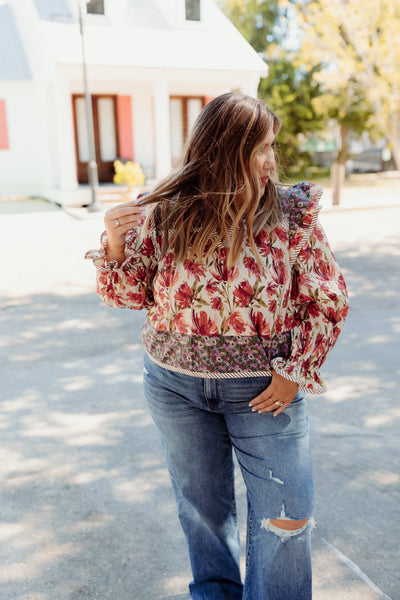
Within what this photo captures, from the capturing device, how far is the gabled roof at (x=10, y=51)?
1803 cm

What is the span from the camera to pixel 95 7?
16.4 m

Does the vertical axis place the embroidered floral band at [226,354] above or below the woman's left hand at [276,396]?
above

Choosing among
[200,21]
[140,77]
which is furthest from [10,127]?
[200,21]

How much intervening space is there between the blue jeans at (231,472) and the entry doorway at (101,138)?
17350 mm

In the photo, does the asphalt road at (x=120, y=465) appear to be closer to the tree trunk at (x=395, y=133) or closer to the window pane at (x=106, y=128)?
the window pane at (x=106, y=128)

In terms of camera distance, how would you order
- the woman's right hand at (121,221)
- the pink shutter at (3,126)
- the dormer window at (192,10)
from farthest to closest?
1. the pink shutter at (3,126)
2. the dormer window at (192,10)
3. the woman's right hand at (121,221)

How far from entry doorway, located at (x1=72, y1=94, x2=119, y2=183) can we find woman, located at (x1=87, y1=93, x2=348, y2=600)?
17.3 m

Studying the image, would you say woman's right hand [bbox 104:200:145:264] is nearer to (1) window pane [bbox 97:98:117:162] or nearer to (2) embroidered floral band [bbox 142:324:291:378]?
(2) embroidered floral band [bbox 142:324:291:378]

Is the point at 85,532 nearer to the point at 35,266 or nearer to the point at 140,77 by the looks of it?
the point at 35,266

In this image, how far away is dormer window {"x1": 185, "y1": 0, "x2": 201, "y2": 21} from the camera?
17.3 meters

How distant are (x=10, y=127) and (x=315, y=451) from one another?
17.4 meters

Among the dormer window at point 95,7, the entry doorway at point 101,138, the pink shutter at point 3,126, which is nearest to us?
the dormer window at point 95,7

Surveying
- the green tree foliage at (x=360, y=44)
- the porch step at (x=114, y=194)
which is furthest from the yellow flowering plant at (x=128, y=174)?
the green tree foliage at (x=360, y=44)

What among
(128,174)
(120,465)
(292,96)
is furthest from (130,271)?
(292,96)
